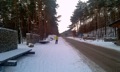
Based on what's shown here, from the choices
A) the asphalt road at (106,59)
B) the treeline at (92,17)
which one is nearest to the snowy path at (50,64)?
the asphalt road at (106,59)

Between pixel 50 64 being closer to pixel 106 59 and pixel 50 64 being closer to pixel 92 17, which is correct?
pixel 106 59

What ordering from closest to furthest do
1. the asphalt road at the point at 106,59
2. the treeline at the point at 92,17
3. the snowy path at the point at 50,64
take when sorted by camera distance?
the snowy path at the point at 50,64, the asphalt road at the point at 106,59, the treeline at the point at 92,17

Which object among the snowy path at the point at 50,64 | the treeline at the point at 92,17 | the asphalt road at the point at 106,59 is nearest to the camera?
the snowy path at the point at 50,64

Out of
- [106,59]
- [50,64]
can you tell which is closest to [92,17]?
[106,59]

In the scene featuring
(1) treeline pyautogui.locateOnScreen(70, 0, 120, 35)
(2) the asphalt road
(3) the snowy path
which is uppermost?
(1) treeline pyautogui.locateOnScreen(70, 0, 120, 35)

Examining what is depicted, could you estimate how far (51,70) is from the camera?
38.3 feet

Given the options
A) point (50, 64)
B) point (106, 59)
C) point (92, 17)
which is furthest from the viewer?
point (92, 17)

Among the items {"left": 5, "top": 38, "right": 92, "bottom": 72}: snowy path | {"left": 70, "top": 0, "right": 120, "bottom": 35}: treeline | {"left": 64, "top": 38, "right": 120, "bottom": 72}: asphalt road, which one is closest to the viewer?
{"left": 5, "top": 38, "right": 92, "bottom": 72}: snowy path

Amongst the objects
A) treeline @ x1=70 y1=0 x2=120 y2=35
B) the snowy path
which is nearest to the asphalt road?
the snowy path

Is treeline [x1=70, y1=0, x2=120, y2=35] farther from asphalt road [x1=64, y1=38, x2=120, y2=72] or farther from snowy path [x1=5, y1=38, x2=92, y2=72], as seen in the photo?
snowy path [x1=5, y1=38, x2=92, y2=72]

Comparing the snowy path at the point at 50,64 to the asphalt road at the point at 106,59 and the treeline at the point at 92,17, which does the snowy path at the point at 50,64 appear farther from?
the treeline at the point at 92,17

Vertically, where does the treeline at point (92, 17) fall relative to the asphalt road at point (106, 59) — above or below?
above

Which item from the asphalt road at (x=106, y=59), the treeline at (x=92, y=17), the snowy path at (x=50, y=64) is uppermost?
the treeline at (x=92, y=17)

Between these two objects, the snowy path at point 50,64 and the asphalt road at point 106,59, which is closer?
the snowy path at point 50,64
